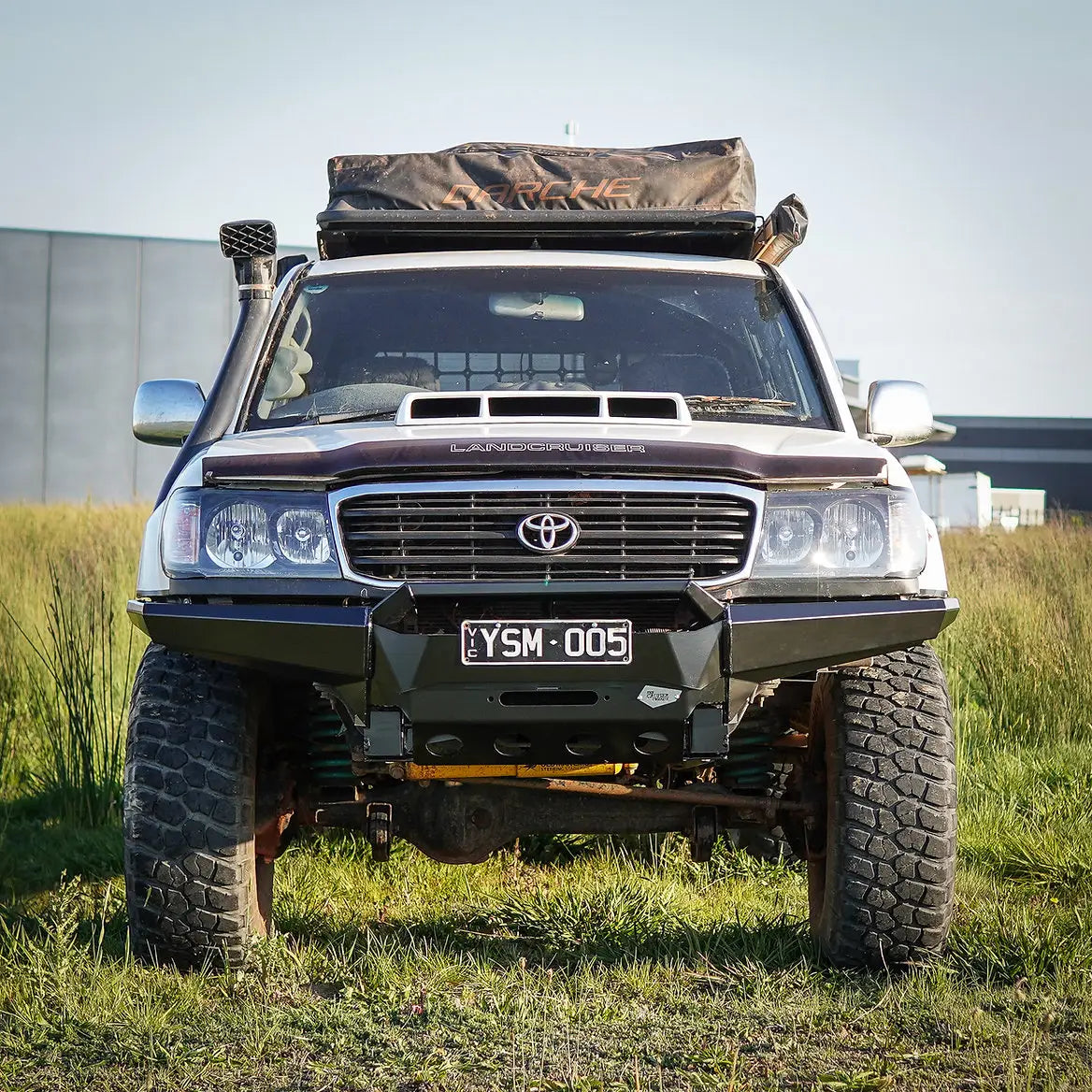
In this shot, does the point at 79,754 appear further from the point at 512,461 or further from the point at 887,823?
the point at 887,823

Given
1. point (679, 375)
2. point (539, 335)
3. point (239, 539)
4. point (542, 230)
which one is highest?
point (542, 230)

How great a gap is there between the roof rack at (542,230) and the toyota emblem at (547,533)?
1842 mm

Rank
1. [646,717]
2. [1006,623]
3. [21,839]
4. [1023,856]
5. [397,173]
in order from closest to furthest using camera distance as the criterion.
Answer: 1. [646,717]
2. [1023,856]
3. [397,173]
4. [21,839]
5. [1006,623]

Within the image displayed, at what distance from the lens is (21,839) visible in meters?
5.62

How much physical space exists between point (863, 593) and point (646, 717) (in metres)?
0.64

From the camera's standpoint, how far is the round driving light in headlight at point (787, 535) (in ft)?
10.8

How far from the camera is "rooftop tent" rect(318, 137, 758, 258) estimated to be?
15.6 ft

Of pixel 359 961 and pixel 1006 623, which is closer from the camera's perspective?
pixel 359 961

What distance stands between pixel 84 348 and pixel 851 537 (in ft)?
91.7

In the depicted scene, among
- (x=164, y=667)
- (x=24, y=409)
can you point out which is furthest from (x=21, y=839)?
(x=24, y=409)

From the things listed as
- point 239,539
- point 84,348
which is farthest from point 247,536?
point 84,348

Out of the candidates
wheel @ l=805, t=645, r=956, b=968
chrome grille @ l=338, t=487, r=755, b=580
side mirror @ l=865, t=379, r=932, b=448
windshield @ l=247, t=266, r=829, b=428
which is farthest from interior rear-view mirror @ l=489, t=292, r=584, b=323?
wheel @ l=805, t=645, r=956, b=968

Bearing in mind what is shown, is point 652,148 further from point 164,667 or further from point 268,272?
point 164,667

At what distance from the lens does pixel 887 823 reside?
11.4 feet
